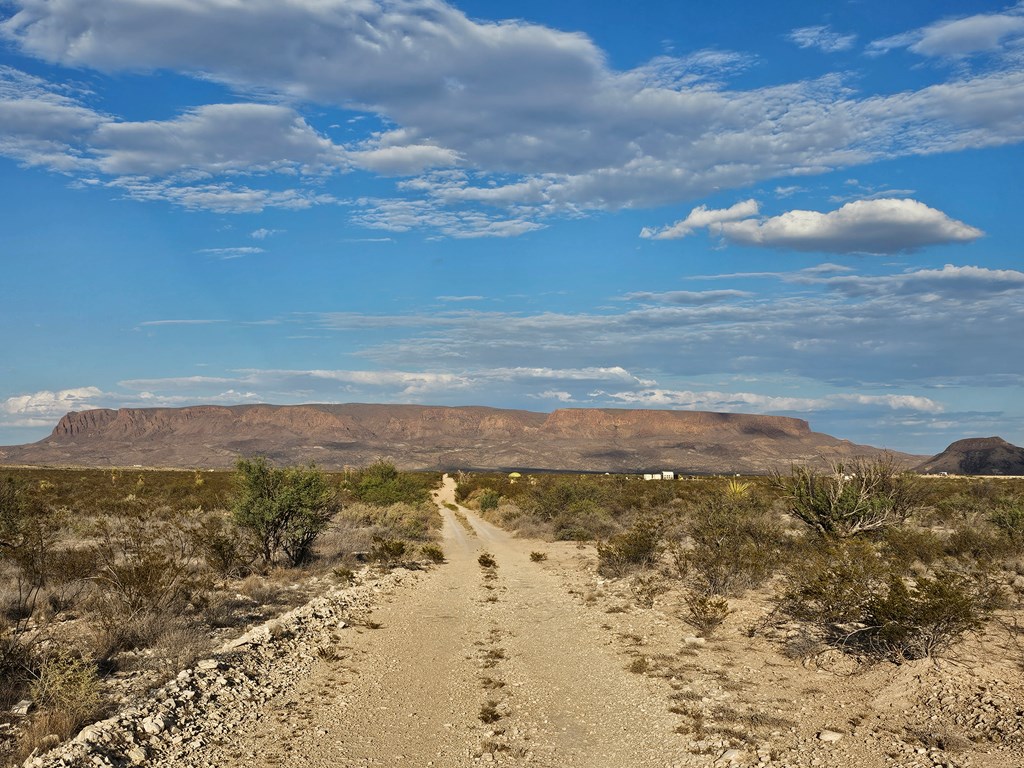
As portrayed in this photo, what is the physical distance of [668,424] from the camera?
604 feet

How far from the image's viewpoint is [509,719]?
823cm

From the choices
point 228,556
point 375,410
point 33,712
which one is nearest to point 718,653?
point 33,712

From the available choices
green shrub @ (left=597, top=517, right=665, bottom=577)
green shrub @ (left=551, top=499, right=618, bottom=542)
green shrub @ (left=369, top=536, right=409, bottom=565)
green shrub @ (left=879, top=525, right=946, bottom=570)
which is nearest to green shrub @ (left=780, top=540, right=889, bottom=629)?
green shrub @ (left=879, top=525, right=946, bottom=570)

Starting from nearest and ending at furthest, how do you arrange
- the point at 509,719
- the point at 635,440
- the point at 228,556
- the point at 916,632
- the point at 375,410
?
1. the point at 509,719
2. the point at 916,632
3. the point at 228,556
4. the point at 635,440
5. the point at 375,410

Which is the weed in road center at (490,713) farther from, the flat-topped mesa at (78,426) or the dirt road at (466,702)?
the flat-topped mesa at (78,426)

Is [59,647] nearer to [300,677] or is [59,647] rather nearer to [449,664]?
[300,677]

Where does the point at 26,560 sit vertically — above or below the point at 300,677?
above

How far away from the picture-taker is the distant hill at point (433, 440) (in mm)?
135625

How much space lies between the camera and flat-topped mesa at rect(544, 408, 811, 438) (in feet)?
582

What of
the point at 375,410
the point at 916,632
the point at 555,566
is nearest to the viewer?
the point at 916,632

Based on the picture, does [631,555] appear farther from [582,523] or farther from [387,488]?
[387,488]

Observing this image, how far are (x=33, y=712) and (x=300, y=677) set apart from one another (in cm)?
317

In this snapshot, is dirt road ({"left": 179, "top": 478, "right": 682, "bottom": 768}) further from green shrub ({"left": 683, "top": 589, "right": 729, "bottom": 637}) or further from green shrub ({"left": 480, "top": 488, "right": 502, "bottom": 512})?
green shrub ({"left": 480, "top": 488, "right": 502, "bottom": 512})

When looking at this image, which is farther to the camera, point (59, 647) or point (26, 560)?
point (26, 560)
